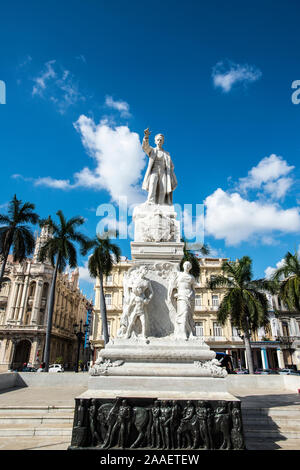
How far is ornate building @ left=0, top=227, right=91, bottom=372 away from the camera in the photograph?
42281 millimetres

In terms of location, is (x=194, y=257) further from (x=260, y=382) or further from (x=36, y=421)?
(x=36, y=421)

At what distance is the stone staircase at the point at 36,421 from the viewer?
201 inches

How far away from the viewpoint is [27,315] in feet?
149

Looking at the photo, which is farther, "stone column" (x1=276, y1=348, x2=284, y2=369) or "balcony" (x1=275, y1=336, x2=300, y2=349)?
"balcony" (x1=275, y1=336, x2=300, y2=349)

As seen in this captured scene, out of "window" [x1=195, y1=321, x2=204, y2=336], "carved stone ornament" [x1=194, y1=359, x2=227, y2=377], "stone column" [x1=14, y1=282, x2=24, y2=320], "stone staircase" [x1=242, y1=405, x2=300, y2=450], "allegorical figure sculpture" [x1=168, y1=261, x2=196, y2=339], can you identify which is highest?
"stone column" [x1=14, y1=282, x2=24, y2=320]

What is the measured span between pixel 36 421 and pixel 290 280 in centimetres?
2011

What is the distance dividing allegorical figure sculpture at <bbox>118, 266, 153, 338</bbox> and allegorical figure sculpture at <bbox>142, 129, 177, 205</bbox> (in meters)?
2.36

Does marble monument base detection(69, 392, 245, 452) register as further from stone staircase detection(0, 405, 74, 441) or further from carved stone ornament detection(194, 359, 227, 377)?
stone staircase detection(0, 405, 74, 441)

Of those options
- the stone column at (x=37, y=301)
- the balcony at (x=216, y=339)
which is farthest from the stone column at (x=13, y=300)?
the balcony at (x=216, y=339)

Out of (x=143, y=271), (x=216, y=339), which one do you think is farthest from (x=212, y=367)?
(x=216, y=339)

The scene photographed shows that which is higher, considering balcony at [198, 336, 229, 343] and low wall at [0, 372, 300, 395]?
balcony at [198, 336, 229, 343]

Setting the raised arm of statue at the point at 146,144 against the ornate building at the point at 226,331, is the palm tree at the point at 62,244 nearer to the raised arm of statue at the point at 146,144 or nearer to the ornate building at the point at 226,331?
the ornate building at the point at 226,331

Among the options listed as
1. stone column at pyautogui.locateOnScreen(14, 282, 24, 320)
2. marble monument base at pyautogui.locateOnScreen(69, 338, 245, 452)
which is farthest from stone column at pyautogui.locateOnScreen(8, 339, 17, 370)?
marble monument base at pyautogui.locateOnScreen(69, 338, 245, 452)
